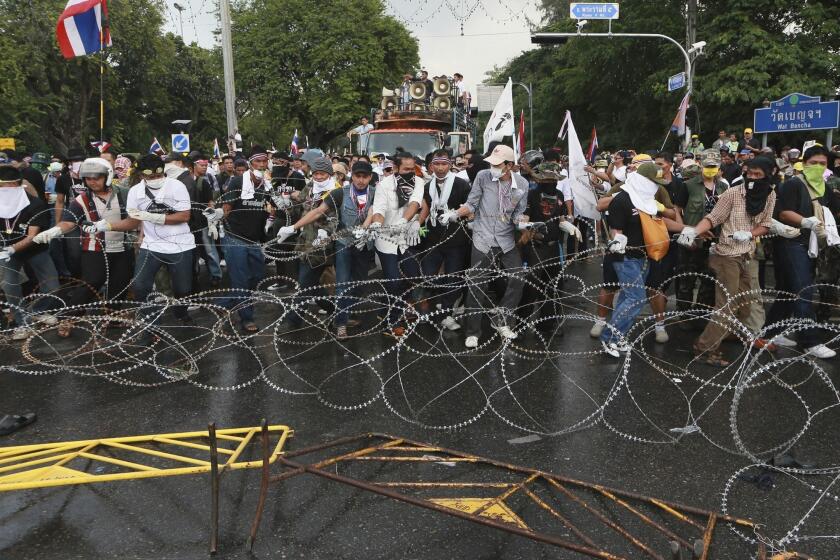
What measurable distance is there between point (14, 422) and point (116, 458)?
3.69ft

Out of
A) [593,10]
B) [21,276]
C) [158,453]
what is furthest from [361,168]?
[593,10]

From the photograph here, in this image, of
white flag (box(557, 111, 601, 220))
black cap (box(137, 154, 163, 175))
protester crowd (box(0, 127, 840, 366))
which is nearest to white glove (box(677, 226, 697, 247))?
protester crowd (box(0, 127, 840, 366))

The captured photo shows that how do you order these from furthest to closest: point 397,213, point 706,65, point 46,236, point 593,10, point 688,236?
1. point 706,65
2. point 593,10
3. point 397,213
4. point 46,236
5. point 688,236

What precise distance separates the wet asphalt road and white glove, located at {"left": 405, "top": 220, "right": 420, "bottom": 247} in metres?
1.09

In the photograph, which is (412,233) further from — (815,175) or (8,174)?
(8,174)

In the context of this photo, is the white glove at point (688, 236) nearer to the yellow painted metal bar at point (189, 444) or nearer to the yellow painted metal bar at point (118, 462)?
the yellow painted metal bar at point (189, 444)

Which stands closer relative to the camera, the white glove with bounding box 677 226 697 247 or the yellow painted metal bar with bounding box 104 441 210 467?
the yellow painted metal bar with bounding box 104 441 210 467

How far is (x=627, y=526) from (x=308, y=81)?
124ft

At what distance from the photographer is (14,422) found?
4.62 m

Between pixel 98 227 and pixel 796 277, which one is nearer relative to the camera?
pixel 796 277

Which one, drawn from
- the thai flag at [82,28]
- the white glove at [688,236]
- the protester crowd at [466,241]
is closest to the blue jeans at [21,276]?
the protester crowd at [466,241]

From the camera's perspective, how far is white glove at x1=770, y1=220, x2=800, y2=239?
5828 mm

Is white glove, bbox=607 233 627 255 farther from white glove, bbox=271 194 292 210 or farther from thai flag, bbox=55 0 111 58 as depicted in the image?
thai flag, bbox=55 0 111 58

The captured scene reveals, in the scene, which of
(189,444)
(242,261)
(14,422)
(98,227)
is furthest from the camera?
(242,261)
